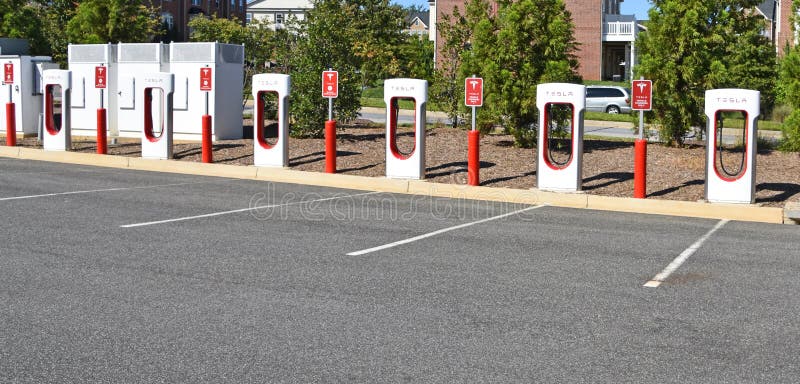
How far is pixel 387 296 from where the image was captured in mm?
7867

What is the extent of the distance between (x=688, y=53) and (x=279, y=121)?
7.85 metres

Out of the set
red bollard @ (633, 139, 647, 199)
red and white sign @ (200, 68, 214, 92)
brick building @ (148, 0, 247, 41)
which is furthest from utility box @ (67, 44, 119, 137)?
brick building @ (148, 0, 247, 41)

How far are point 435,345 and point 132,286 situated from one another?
2.95 m

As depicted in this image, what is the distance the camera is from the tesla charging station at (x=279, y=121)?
1784 cm

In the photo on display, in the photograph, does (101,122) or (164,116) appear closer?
(164,116)

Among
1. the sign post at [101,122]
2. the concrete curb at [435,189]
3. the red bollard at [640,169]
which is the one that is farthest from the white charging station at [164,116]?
the red bollard at [640,169]

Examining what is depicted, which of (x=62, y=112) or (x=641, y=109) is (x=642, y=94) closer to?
(x=641, y=109)

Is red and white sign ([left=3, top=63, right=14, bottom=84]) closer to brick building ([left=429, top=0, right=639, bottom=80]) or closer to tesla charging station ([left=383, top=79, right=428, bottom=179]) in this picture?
tesla charging station ([left=383, top=79, right=428, bottom=179])

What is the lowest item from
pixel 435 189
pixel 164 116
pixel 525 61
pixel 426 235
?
pixel 426 235

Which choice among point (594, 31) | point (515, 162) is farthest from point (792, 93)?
point (594, 31)

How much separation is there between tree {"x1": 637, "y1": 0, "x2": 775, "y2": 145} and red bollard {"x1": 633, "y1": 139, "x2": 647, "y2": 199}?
15.8 feet

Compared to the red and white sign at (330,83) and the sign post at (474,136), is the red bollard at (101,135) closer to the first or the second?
the red and white sign at (330,83)

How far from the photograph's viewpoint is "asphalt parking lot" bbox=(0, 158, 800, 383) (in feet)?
19.8

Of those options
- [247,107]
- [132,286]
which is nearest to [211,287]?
[132,286]
